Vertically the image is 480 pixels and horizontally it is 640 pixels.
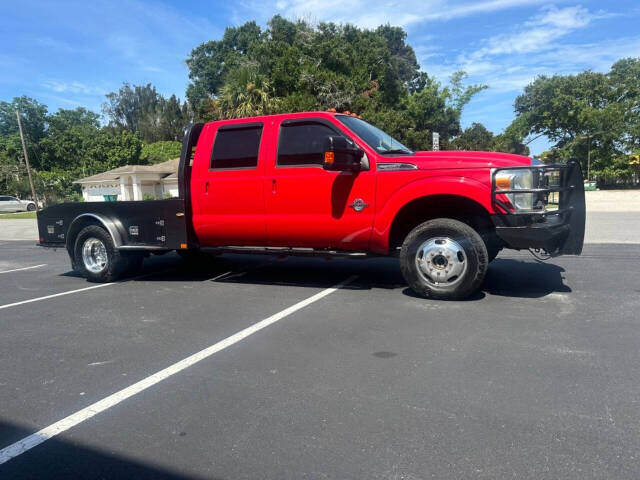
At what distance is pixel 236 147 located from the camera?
21.0 feet

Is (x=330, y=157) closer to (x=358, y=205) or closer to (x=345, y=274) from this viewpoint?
(x=358, y=205)

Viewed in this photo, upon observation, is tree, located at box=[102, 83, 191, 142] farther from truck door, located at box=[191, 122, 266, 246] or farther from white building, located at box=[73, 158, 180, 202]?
truck door, located at box=[191, 122, 266, 246]

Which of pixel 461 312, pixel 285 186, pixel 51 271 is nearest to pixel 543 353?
pixel 461 312

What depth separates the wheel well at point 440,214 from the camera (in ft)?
18.0

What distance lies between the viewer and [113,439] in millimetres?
2736

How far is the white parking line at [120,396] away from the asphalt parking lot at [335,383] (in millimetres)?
46

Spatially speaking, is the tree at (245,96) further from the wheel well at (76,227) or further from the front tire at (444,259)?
the front tire at (444,259)

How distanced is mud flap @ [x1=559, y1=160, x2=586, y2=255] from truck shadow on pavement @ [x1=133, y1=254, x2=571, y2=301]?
0.64 meters

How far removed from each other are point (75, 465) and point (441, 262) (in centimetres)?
401

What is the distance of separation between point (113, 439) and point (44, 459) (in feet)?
1.11

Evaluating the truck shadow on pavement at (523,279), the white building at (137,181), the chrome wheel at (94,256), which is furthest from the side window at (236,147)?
the white building at (137,181)

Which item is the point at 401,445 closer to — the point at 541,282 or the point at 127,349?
the point at 127,349

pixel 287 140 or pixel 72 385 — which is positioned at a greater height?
pixel 287 140

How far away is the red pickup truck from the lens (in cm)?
520
